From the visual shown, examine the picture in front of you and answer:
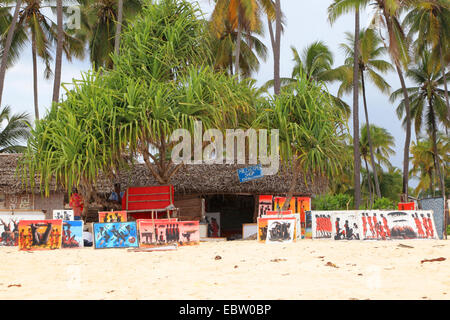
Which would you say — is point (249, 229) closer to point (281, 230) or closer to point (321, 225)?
point (321, 225)

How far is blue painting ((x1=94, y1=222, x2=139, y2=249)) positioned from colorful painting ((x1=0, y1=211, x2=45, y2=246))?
192 cm

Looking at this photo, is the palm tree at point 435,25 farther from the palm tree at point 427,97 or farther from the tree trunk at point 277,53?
the tree trunk at point 277,53

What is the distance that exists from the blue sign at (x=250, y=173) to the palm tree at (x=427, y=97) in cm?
1830

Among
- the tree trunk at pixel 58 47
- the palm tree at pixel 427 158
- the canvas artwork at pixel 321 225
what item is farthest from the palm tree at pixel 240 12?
the palm tree at pixel 427 158

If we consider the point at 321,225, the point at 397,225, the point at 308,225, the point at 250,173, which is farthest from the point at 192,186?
the point at 397,225

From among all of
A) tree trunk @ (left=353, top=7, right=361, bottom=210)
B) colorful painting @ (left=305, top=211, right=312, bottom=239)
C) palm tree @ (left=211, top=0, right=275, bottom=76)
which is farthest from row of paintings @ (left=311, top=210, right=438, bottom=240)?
tree trunk @ (left=353, top=7, right=361, bottom=210)

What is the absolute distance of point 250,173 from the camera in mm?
15242

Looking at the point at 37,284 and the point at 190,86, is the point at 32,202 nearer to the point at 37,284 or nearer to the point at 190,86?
the point at 190,86

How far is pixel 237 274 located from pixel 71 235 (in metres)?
5.09

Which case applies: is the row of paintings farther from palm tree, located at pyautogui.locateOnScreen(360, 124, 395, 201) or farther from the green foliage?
palm tree, located at pyautogui.locateOnScreen(360, 124, 395, 201)

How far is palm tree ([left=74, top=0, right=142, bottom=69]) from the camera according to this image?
78.9 feet
